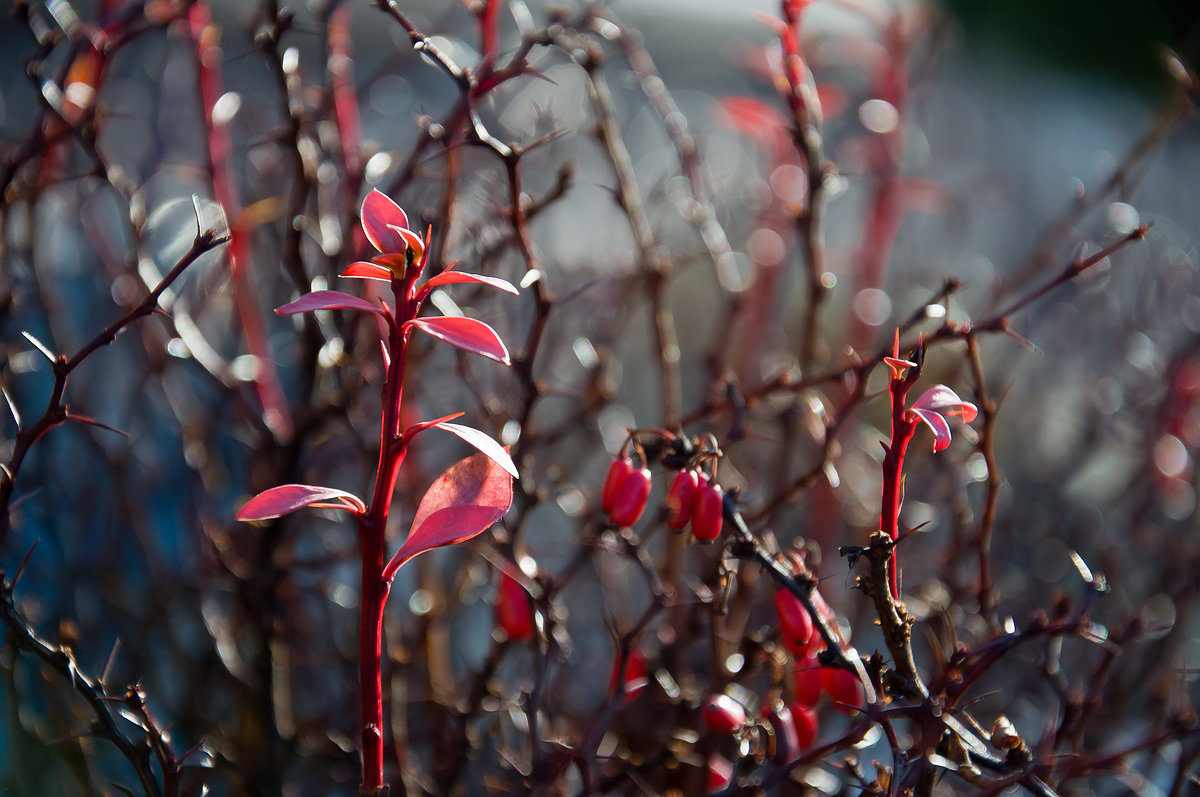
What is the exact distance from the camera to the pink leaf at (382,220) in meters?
0.47

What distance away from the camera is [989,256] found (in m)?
2.59

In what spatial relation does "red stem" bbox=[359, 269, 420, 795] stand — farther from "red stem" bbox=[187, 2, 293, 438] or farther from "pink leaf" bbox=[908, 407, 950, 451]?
"red stem" bbox=[187, 2, 293, 438]

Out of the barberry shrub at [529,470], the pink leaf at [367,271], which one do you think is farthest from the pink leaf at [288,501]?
the pink leaf at [367,271]

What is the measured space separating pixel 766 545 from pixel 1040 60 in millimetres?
5121

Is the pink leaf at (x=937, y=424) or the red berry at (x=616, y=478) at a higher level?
the pink leaf at (x=937, y=424)

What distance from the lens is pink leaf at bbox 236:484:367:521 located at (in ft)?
1.45

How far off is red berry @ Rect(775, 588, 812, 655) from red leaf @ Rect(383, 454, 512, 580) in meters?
0.19

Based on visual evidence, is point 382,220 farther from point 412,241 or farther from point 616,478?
point 616,478

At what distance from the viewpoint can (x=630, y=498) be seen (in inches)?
24.0

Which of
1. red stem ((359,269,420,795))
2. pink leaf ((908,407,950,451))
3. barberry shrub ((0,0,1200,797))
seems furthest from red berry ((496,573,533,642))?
pink leaf ((908,407,950,451))

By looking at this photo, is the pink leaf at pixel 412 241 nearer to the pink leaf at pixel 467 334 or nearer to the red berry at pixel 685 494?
the pink leaf at pixel 467 334

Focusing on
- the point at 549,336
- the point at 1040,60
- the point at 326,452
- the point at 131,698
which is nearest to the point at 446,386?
the point at 549,336

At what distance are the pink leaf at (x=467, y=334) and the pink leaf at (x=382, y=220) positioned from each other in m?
0.06

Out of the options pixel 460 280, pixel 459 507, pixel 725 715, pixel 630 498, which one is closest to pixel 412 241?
pixel 460 280
